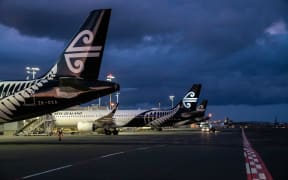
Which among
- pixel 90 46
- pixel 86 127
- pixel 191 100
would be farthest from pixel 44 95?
pixel 191 100

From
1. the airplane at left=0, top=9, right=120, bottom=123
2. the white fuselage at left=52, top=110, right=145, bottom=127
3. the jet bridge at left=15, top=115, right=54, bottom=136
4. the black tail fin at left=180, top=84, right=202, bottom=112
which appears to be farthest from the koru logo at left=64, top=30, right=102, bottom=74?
the black tail fin at left=180, top=84, right=202, bottom=112

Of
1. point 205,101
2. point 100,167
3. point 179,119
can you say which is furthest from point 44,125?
point 100,167

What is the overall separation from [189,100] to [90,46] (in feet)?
174

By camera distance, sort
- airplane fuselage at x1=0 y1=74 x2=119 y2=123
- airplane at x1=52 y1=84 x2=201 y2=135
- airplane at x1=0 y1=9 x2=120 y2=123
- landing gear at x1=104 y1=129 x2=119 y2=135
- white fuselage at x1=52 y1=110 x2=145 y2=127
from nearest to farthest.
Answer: airplane fuselage at x1=0 y1=74 x2=119 y2=123 < airplane at x1=0 y1=9 x2=120 y2=123 < landing gear at x1=104 y1=129 x2=119 y2=135 < airplane at x1=52 y1=84 x2=201 y2=135 < white fuselage at x1=52 y1=110 x2=145 y2=127

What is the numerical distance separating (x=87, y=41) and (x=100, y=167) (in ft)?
52.9

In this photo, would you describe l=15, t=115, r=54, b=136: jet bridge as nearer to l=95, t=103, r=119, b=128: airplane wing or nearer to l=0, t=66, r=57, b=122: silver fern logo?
l=95, t=103, r=119, b=128: airplane wing

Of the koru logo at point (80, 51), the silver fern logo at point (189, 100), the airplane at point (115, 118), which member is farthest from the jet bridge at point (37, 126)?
the koru logo at point (80, 51)

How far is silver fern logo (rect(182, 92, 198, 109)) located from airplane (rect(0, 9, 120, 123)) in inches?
2011

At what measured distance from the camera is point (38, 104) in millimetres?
30906

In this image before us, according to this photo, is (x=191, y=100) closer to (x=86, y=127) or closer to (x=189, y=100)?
(x=189, y=100)

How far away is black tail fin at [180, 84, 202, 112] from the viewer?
8045cm

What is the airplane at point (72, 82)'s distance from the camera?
3009cm

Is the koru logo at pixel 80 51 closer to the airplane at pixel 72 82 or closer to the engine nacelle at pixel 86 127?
the airplane at pixel 72 82

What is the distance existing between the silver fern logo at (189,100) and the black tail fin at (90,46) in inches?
2015
